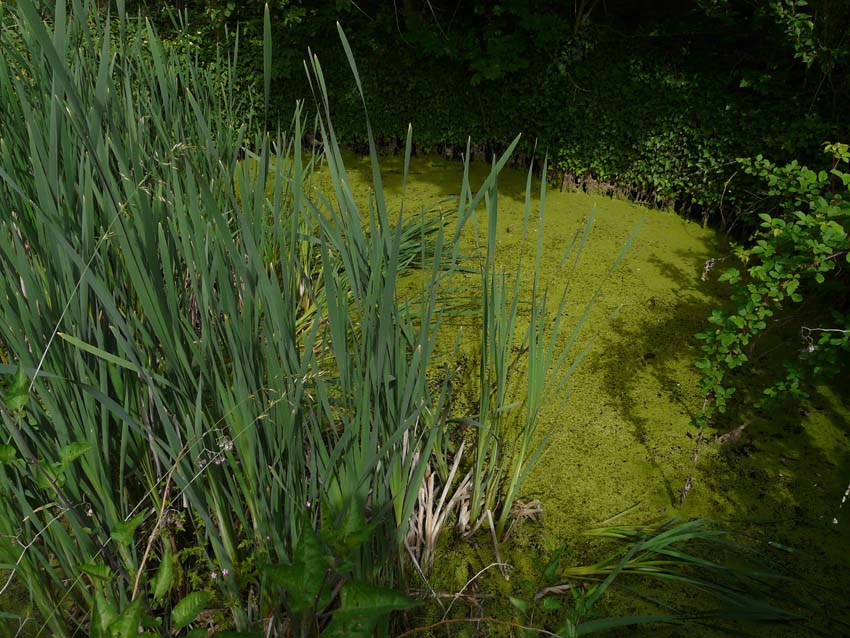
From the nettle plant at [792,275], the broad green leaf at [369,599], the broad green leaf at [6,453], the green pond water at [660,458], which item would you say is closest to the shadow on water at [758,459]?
the green pond water at [660,458]

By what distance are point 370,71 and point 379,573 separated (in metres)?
3.78

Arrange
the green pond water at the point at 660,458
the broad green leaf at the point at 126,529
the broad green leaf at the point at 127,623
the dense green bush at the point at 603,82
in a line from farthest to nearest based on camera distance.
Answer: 1. the dense green bush at the point at 603,82
2. the green pond water at the point at 660,458
3. the broad green leaf at the point at 126,529
4. the broad green leaf at the point at 127,623

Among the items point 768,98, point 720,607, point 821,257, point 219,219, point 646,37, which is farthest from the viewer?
point 646,37

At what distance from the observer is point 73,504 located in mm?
940

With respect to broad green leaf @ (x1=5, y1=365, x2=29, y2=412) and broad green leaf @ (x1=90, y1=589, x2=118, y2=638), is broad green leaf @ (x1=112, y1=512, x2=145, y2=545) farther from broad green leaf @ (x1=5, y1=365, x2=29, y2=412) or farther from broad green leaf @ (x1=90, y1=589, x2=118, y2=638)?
broad green leaf @ (x1=5, y1=365, x2=29, y2=412)

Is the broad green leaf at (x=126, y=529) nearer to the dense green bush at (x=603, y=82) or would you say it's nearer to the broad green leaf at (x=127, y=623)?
the broad green leaf at (x=127, y=623)

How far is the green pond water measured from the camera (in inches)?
56.1

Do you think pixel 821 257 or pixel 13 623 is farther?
pixel 821 257

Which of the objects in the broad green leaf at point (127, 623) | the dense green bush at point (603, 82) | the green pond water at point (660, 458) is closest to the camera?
the broad green leaf at point (127, 623)

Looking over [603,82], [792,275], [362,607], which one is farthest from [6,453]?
[603,82]

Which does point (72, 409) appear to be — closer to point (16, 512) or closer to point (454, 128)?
point (16, 512)

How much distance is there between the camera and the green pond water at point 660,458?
1425 mm

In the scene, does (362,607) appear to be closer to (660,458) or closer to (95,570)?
(95,570)

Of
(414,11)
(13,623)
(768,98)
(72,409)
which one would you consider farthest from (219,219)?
(414,11)
